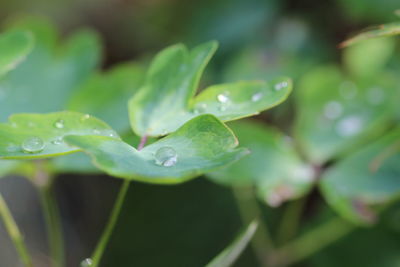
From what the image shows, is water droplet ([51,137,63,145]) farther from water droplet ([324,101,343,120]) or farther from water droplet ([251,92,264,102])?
water droplet ([324,101,343,120])

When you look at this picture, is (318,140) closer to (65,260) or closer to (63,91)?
(63,91)

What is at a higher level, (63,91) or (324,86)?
(63,91)

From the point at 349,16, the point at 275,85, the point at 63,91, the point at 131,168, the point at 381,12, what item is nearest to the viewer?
the point at 131,168

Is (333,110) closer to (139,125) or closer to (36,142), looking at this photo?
(139,125)

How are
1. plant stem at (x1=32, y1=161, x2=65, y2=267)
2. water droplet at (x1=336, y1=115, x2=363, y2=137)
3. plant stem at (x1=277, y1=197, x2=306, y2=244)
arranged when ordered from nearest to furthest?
1. plant stem at (x1=32, y1=161, x2=65, y2=267)
2. water droplet at (x1=336, y1=115, x2=363, y2=137)
3. plant stem at (x1=277, y1=197, x2=306, y2=244)

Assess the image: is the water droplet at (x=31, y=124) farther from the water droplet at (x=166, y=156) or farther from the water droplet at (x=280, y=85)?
the water droplet at (x=280, y=85)

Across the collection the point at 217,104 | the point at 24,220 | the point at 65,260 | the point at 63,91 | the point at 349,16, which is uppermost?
the point at 217,104

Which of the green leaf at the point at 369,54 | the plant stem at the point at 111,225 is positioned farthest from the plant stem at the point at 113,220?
the green leaf at the point at 369,54

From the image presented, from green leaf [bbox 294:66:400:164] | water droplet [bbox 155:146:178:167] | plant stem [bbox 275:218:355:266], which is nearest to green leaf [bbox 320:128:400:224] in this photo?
green leaf [bbox 294:66:400:164]

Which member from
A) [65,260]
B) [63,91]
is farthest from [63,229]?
[63,91]
